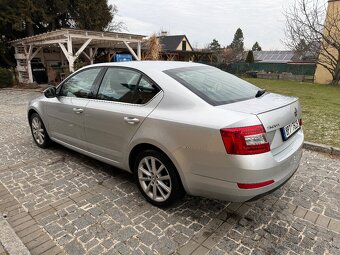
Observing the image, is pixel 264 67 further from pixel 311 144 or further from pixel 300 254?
pixel 300 254

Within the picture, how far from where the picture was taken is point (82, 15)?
65.8 ft

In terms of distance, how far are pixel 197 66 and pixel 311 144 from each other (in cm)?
293

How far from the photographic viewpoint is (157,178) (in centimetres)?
305

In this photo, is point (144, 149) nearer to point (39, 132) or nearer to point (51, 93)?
point (51, 93)

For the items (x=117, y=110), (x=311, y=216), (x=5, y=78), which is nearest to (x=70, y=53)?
(x=5, y=78)

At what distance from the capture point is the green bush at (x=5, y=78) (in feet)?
55.1

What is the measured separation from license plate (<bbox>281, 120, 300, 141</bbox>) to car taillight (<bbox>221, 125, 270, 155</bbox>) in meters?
0.43

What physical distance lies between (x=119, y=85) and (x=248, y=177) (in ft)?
6.49

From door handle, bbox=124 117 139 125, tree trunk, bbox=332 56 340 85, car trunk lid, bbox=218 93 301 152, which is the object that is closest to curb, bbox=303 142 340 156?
car trunk lid, bbox=218 93 301 152

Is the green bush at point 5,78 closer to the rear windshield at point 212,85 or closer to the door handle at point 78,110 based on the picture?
the door handle at point 78,110

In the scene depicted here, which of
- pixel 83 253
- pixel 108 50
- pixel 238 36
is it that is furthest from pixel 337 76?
pixel 238 36

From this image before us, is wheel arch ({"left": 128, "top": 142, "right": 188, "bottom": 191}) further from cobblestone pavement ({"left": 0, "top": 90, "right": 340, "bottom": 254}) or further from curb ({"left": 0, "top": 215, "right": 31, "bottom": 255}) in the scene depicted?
curb ({"left": 0, "top": 215, "right": 31, "bottom": 255})

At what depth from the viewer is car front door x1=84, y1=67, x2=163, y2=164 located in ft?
10.1

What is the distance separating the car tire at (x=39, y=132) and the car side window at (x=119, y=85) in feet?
6.32
